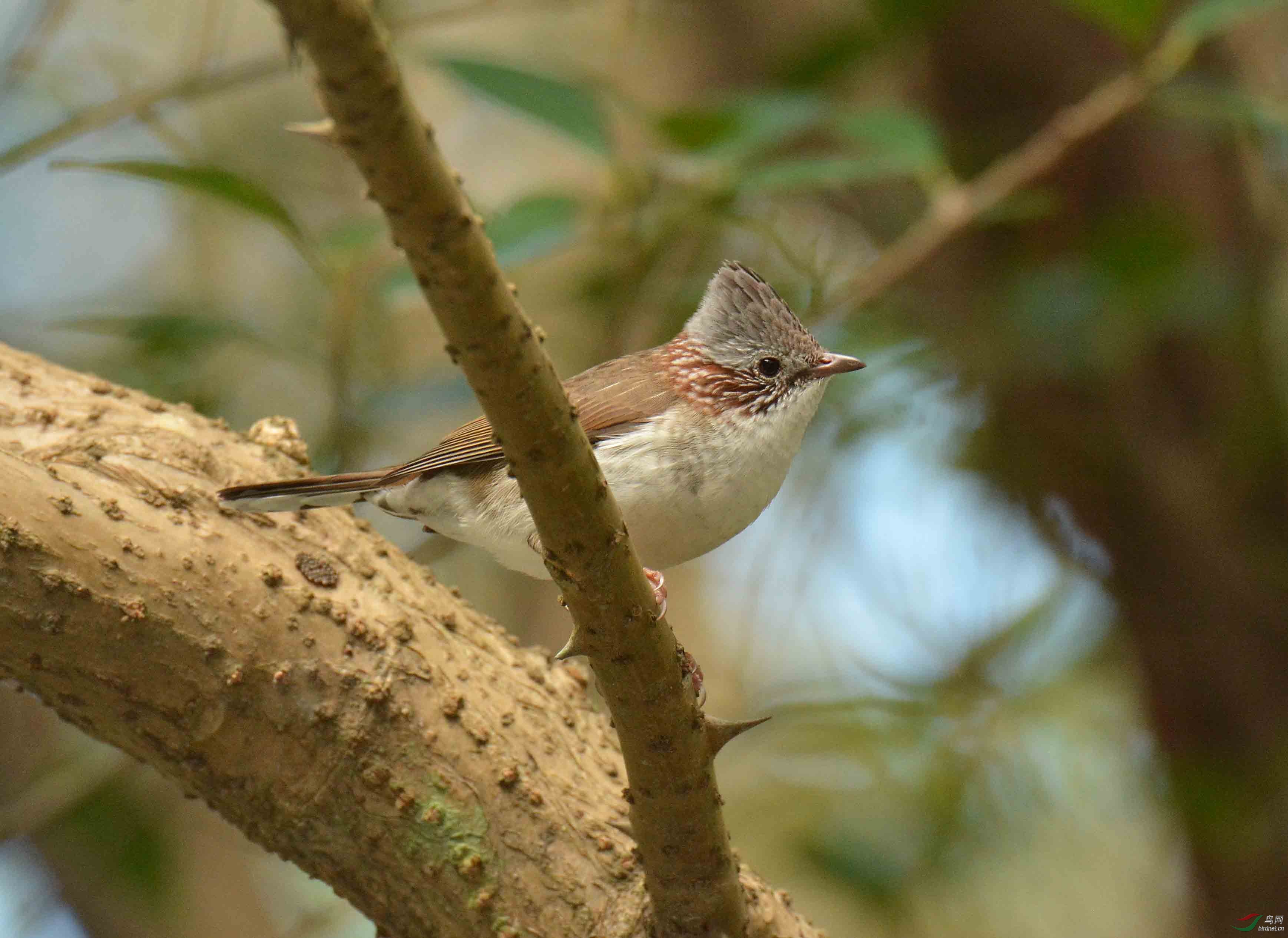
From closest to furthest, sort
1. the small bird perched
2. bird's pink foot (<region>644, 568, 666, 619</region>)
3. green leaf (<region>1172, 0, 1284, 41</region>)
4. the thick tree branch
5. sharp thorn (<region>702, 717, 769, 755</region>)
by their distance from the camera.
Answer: the thick tree branch → sharp thorn (<region>702, 717, 769, 755</region>) → bird's pink foot (<region>644, 568, 666, 619</region>) → the small bird perched → green leaf (<region>1172, 0, 1284, 41</region>)

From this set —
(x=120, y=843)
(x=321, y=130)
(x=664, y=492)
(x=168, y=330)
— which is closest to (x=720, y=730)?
(x=664, y=492)

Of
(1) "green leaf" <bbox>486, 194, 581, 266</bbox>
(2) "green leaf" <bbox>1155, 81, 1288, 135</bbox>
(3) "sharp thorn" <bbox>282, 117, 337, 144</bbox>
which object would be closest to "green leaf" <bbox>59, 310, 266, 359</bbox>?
(1) "green leaf" <bbox>486, 194, 581, 266</bbox>

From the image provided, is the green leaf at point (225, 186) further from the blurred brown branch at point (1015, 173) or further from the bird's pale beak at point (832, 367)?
the blurred brown branch at point (1015, 173)

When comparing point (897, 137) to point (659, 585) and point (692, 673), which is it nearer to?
point (659, 585)

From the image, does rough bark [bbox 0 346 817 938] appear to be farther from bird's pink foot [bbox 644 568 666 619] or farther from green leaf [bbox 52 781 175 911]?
green leaf [bbox 52 781 175 911]

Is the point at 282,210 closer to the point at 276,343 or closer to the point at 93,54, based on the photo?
the point at 276,343

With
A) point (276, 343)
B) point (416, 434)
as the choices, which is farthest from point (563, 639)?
point (276, 343)
